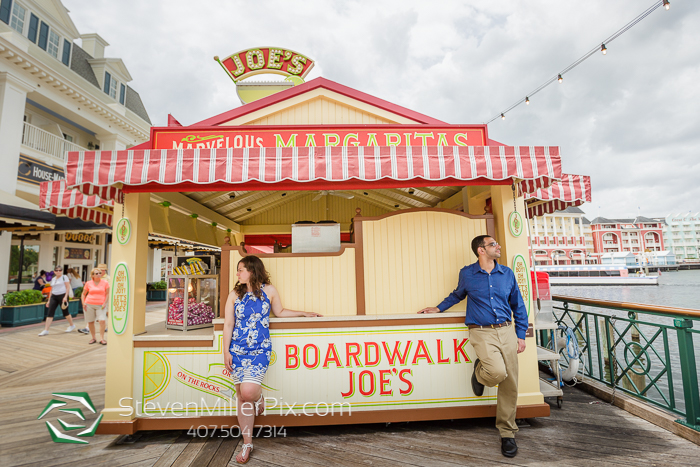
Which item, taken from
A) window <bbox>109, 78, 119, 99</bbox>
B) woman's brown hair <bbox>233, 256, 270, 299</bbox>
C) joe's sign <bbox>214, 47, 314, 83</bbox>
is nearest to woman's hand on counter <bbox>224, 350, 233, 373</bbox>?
woman's brown hair <bbox>233, 256, 270, 299</bbox>

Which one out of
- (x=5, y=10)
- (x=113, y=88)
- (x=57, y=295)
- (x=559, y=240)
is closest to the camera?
(x=57, y=295)

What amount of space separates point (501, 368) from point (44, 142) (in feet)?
48.6

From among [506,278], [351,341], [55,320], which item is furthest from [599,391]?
[55,320]

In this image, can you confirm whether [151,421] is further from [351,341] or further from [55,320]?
[55,320]

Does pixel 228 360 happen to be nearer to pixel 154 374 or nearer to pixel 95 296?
pixel 154 374

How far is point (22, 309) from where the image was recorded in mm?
9359

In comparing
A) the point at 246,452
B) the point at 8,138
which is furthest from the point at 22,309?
the point at 246,452

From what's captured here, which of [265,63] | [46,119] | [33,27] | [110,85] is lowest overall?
[265,63]

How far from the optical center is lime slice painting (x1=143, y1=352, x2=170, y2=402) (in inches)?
130

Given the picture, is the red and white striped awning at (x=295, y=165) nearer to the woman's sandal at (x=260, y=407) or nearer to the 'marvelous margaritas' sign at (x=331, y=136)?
the 'marvelous margaritas' sign at (x=331, y=136)

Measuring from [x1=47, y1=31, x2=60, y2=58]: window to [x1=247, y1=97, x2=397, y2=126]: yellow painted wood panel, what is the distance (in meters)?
12.7

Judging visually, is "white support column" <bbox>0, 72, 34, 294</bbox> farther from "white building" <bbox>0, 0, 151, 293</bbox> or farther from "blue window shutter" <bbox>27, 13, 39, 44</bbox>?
"blue window shutter" <bbox>27, 13, 39, 44</bbox>

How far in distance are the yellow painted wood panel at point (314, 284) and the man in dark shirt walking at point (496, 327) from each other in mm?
1220
